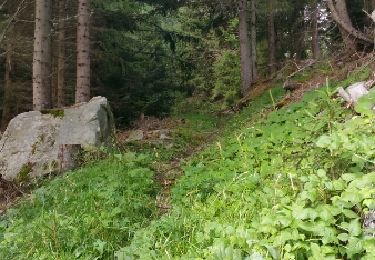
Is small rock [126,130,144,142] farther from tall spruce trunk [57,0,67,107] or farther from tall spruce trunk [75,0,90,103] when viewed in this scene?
tall spruce trunk [57,0,67,107]

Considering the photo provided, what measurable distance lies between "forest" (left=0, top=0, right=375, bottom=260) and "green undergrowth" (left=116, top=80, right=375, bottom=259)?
0.01 metres

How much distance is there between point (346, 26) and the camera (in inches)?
445

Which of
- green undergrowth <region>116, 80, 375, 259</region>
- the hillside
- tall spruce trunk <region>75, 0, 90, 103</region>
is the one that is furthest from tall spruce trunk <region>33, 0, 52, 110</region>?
green undergrowth <region>116, 80, 375, 259</region>

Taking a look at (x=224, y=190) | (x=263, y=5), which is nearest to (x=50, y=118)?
(x=224, y=190)

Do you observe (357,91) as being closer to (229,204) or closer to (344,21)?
(229,204)

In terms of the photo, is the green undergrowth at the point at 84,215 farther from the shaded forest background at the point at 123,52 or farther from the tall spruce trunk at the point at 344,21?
the shaded forest background at the point at 123,52

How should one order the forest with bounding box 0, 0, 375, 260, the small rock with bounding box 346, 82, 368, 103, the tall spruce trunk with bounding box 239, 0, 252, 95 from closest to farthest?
the forest with bounding box 0, 0, 375, 260
the small rock with bounding box 346, 82, 368, 103
the tall spruce trunk with bounding box 239, 0, 252, 95

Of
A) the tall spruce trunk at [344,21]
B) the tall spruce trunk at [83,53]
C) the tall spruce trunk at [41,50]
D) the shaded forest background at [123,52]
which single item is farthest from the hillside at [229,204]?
the shaded forest background at [123,52]

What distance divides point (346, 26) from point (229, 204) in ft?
27.3

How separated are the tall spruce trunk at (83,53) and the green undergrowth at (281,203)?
5338mm

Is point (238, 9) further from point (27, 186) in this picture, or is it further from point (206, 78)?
point (27, 186)

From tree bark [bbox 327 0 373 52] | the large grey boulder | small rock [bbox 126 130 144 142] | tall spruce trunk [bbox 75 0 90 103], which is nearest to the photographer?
the large grey boulder

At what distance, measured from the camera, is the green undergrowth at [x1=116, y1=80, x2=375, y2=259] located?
3.09m

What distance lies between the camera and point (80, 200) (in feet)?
19.0
